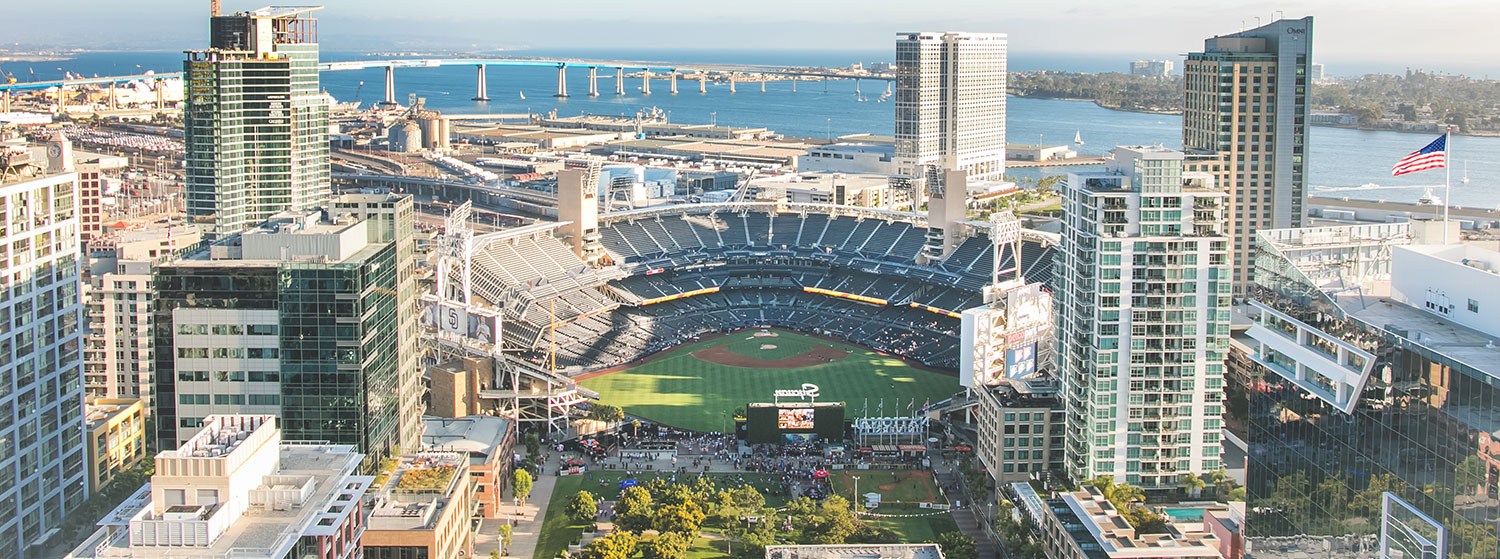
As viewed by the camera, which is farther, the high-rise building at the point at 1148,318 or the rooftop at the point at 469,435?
the rooftop at the point at 469,435

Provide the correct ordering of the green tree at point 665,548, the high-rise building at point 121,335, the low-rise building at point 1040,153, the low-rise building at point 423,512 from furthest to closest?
the low-rise building at point 1040,153
the high-rise building at point 121,335
the green tree at point 665,548
the low-rise building at point 423,512

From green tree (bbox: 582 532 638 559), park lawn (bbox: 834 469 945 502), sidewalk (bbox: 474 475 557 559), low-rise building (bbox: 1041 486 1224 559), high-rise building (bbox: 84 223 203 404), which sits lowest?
sidewalk (bbox: 474 475 557 559)

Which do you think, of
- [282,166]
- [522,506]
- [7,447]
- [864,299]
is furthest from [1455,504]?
[282,166]

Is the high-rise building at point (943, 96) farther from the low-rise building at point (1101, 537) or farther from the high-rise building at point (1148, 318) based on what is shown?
the low-rise building at point (1101, 537)

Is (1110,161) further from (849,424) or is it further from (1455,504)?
(1455,504)

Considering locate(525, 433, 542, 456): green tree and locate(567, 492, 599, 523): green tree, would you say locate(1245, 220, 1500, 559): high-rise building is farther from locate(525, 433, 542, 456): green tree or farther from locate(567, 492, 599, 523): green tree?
locate(525, 433, 542, 456): green tree

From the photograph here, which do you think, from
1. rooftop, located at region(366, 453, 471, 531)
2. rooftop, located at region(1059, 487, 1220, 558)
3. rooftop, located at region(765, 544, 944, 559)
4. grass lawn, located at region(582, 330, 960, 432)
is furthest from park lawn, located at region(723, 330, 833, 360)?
rooftop, located at region(765, 544, 944, 559)

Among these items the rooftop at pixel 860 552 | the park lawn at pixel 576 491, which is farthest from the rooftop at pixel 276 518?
the park lawn at pixel 576 491
